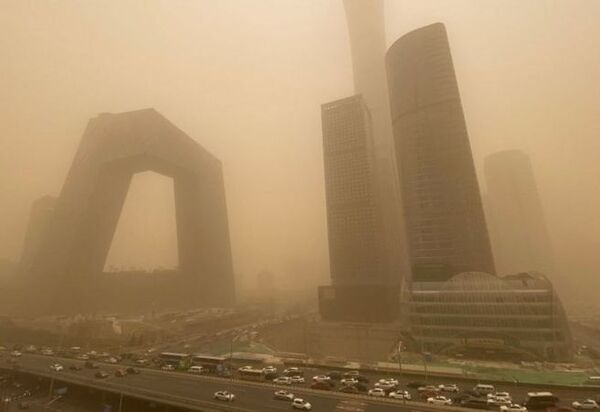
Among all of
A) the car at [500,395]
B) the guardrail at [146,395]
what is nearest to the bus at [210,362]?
the guardrail at [146,395]

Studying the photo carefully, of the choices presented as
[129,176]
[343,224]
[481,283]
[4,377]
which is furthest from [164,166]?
[481,283]

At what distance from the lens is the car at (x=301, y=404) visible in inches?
1927

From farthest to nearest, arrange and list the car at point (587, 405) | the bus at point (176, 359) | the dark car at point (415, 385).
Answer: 1. the bus at point (176, 359)
2. the dark car at point (415, 385)
3. the car at point (587, 405)

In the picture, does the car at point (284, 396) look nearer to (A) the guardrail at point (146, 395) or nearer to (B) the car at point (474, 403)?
(A) the guardrail at point (146, 395)

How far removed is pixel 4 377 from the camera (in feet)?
273

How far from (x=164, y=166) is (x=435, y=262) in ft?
457

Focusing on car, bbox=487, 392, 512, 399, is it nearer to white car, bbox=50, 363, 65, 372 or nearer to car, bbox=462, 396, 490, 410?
car, bbox=462, 396, 490, 410

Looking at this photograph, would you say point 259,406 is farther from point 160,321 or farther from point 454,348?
point 160,321

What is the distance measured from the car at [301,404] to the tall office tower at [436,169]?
394 feet

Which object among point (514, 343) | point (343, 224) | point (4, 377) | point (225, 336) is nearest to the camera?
point (4, 377)

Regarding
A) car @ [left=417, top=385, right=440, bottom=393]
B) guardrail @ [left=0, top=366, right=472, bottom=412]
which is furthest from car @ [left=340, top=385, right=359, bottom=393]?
car @ [left=417, top=385, right=440, bottom=393]

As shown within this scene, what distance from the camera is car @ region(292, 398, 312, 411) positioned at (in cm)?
4894

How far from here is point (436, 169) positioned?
163m

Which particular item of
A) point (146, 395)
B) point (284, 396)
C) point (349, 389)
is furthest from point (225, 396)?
point (349, 389)
